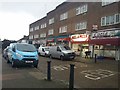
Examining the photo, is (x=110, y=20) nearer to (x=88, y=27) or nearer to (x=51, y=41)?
(x=88, y=27)

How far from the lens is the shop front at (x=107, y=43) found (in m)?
27.3

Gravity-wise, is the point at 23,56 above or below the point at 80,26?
below

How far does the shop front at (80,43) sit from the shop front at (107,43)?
227cm

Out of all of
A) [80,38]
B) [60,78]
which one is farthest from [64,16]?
[60,78]

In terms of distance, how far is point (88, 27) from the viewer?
34.8m

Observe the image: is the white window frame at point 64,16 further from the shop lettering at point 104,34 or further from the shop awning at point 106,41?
the shop lettering at point 104,34

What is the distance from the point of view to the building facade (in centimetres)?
2839

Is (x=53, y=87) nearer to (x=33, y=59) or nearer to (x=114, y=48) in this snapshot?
(x=33, y=59)

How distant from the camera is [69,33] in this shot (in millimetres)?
42500

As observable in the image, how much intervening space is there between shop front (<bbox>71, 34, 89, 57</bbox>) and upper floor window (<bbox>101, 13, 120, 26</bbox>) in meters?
4.42

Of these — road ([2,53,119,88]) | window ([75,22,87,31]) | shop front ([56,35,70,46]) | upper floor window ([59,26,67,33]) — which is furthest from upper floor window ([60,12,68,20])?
road ([2,53,119,88])

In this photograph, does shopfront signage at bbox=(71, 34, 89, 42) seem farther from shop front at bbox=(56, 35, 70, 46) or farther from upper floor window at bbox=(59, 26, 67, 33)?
upper floor window at bbox=(59, 26, 67, 33)

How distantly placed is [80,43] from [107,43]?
29.3ft

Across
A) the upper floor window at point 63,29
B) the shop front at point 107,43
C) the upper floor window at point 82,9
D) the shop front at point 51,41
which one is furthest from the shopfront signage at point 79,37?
the shop front at point 51,41
